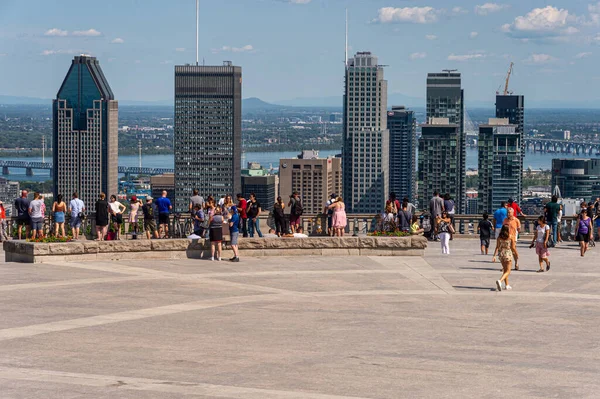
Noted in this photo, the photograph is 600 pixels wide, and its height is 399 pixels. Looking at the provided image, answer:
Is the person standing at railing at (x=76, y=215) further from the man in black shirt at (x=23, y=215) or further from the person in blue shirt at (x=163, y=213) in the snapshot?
Answer: the person in blue shirt at (x=163, y=213)

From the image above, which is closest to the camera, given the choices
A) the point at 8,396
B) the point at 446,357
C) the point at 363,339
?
the point at 8,396

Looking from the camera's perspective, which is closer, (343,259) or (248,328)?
(248,328)

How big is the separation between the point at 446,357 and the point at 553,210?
16179 mm

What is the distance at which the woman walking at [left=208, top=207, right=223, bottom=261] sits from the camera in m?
26.6

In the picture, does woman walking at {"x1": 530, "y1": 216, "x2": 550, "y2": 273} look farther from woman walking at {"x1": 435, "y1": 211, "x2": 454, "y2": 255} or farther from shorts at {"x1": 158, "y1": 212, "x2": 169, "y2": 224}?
shorts at {"x1": 158, "y1": 212, "x2": 169, "y2": 224}

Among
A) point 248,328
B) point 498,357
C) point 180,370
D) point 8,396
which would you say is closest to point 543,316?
point 498,357

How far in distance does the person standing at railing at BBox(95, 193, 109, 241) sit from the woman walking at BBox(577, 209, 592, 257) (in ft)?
40.5

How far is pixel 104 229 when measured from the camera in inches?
1156

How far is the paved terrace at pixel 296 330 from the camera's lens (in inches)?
548

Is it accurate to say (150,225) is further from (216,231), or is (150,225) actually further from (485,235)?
(485,235)

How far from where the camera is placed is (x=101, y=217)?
29.1 metres

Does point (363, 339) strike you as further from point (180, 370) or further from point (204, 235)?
point (204, 235)

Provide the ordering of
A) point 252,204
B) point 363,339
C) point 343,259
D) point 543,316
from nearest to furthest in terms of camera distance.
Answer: point 363,339
point 543,316
point 343,259
point 252,204

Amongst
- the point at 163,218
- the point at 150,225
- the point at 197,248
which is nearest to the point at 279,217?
the point at 163,218
